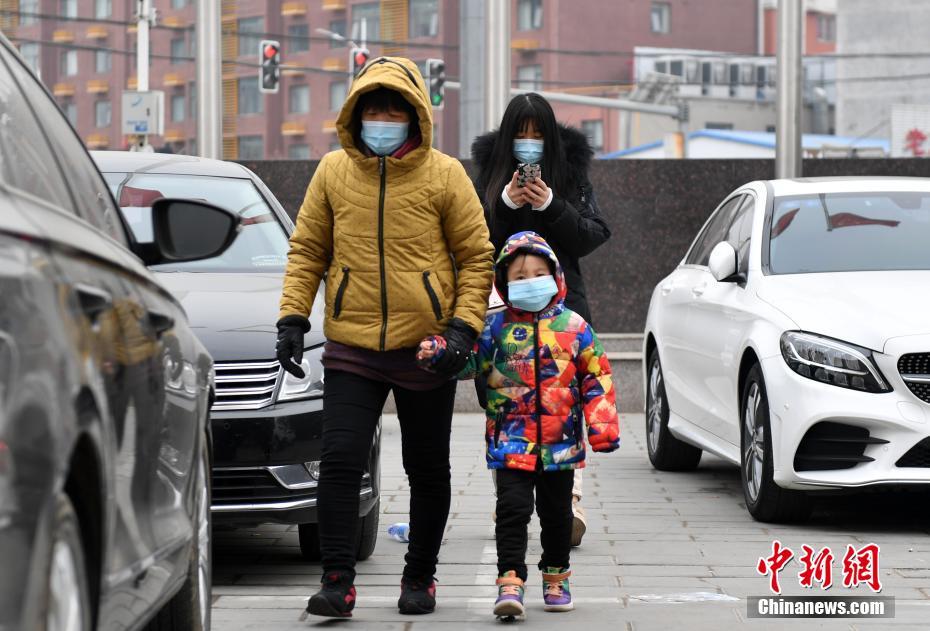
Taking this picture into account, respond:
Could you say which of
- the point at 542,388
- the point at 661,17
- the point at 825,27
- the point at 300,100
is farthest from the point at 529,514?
the point at 825,27

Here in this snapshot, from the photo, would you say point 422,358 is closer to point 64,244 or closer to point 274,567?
point 274,567

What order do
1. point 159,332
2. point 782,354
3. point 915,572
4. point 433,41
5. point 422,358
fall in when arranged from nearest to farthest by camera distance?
point 159,332 → point 422,358 → point 915,572 → point 782,354 → point 433,41

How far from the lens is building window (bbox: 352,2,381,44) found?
2623 inches

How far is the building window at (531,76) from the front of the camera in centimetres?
6738

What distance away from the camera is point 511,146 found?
6789mm

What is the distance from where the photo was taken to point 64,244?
2.88m

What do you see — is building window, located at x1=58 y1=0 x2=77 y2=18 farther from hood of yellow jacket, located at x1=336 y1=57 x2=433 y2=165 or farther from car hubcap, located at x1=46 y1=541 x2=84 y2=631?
car hubcap, located at x1=46 y1=541 x2=84 y2=631

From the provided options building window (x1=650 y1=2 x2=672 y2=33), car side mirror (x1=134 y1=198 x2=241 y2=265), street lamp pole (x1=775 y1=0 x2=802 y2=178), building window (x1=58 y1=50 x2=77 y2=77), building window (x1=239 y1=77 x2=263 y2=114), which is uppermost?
building window (x1=650 y1=2 x2=672 y2=33)

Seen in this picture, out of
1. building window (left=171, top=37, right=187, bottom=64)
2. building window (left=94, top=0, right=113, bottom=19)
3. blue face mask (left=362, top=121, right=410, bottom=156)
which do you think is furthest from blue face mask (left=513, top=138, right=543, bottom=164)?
building window (left=171, top=37, right=187, bottom=64)

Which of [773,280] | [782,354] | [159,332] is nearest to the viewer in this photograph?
[159,332]

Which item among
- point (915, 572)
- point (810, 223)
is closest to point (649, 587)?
point (915, 572)

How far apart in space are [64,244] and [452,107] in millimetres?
50366

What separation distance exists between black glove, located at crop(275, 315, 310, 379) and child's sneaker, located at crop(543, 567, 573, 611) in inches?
42.8

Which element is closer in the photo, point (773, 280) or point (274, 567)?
point (274, 567)
